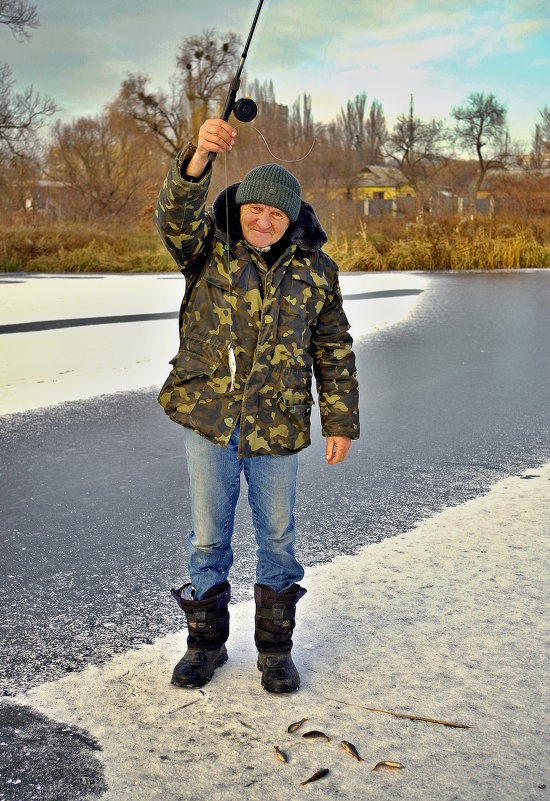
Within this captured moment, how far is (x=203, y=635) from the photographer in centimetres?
278

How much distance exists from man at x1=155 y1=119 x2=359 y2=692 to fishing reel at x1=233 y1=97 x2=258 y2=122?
16cm

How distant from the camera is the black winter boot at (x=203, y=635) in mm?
2688

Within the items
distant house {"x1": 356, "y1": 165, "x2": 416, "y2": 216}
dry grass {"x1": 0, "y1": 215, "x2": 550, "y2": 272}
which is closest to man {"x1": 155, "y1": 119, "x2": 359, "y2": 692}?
distant house {"x1": 356, "y1": 165, "x2": 416, "y2": 216}

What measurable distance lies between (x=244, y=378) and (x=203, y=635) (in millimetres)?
774

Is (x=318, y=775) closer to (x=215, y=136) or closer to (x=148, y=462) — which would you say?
(x=215, y=136)

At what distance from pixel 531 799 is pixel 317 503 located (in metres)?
2.41

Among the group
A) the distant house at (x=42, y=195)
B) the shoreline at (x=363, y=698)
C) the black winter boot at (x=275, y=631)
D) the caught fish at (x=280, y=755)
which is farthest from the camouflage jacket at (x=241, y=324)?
the distant house at (x=42, y=195)

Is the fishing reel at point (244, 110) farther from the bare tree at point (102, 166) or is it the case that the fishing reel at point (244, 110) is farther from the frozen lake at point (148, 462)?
the bare tree at point (102, 166)

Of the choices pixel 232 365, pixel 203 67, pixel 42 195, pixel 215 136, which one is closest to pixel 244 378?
pixel 232 365

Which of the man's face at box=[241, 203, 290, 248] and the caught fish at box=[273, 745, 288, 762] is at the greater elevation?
the man's face at box=[241, 203, 290, 248]

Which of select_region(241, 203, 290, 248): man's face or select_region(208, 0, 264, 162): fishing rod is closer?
select_region(208, 0, 264, 162): fishing rod

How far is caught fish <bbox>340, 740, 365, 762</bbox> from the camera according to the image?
229cm

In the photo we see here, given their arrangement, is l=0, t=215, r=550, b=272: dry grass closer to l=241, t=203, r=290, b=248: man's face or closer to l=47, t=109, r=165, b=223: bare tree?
l=47, t=109, r=165, b=223: bare tree

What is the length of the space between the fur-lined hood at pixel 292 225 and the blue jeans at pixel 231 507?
589 mm
